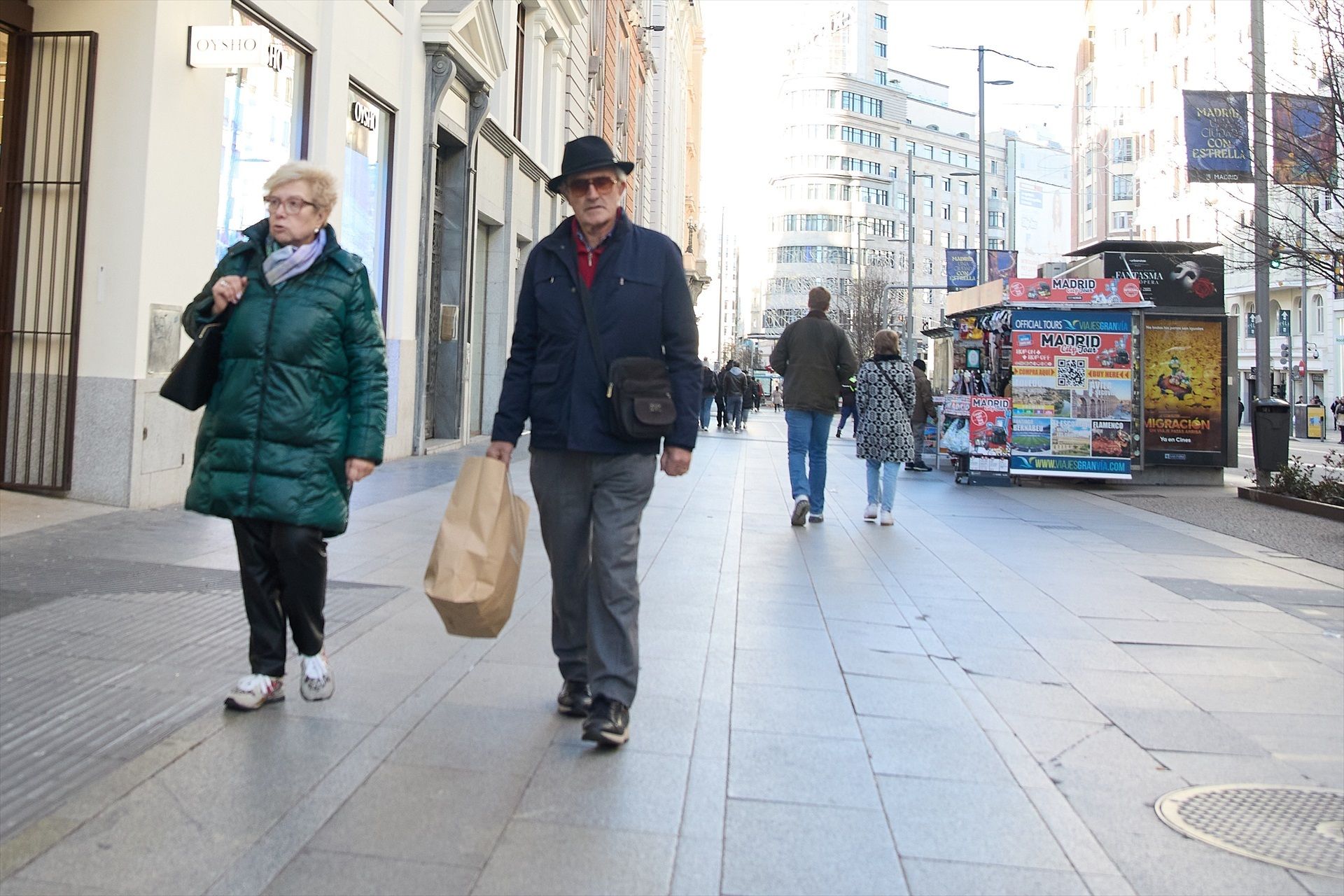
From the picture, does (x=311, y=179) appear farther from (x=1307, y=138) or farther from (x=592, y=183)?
(x=1307, y=138)

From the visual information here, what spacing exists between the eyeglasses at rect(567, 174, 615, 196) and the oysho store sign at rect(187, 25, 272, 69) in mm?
5977

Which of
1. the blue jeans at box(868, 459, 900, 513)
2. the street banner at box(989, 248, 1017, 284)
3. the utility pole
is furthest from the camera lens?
the street banner at box(989, 248, 1017, 284)

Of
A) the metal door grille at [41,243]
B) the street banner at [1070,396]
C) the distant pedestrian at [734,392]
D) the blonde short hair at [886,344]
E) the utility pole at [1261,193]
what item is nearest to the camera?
the metal door grille at [41,243]

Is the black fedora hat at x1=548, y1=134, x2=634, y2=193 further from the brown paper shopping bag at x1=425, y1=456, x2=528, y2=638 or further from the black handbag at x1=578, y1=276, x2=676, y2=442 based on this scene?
the brown paper shopping bag at x1=425, y1=456, x2=528, y2=638

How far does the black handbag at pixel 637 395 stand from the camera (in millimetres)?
3871

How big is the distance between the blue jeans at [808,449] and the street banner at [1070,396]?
551 centimetres

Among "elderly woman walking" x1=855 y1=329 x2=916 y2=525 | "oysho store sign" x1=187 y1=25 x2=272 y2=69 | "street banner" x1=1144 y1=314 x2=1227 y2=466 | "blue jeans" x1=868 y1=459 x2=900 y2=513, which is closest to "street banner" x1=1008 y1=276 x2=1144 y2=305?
"street banner" x1=1144 y1=314 x2=1227 y2=466

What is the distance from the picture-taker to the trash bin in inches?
589

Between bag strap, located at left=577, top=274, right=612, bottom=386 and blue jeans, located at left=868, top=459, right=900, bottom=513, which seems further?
blue jeans, located at left=868, top=459, right=900, bottom=513

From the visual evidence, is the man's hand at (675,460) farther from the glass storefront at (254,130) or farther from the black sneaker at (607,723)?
the glass storefront at (254,130)

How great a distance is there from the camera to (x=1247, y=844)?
3.43 metres

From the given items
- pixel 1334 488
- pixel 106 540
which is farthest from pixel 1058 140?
pixel 106 540

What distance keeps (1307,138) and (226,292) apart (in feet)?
40.7

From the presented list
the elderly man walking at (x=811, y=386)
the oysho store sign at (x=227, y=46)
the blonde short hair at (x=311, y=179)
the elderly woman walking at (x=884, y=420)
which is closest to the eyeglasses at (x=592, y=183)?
the blonde short hair at (x=311, y=179)
